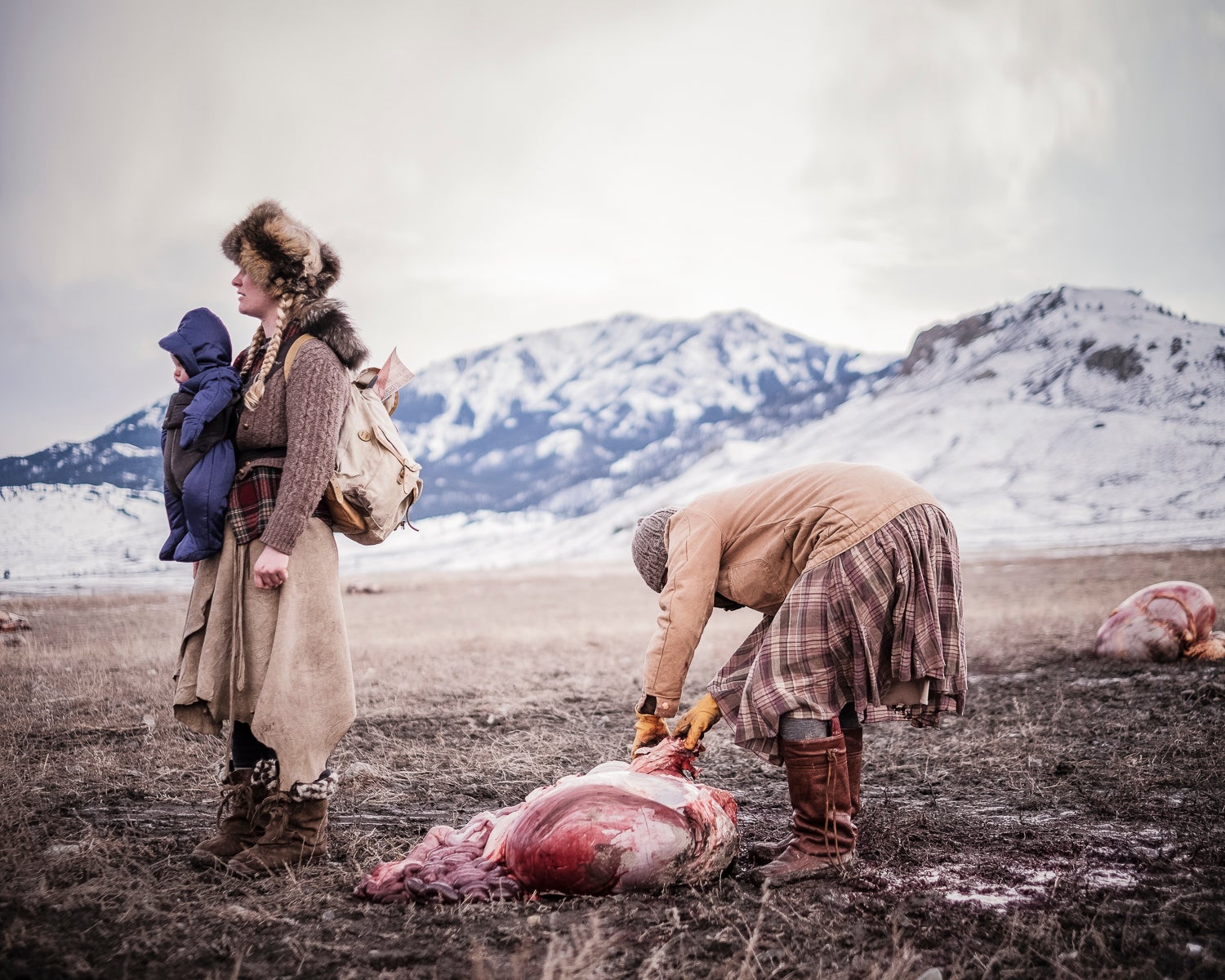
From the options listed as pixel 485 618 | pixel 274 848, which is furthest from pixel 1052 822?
pixel 485 618

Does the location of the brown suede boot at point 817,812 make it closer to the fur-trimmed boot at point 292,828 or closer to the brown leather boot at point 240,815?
the fur-trimmed boot at point 292,828

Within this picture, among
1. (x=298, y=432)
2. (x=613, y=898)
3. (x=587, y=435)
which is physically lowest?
(x=613, y=898)

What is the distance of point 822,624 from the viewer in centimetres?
310

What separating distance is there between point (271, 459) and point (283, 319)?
1.83 ft

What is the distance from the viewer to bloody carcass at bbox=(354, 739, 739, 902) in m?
2.91

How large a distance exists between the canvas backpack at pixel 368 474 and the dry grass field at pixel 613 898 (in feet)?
4.27

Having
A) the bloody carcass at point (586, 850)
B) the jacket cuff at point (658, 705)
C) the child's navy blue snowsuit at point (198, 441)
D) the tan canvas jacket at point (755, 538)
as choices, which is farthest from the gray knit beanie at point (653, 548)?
the child's navy blue snowsuit at point (198, 441)

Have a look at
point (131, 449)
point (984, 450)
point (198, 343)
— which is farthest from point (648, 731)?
point (984, 450)

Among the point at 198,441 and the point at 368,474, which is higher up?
the point at 198,441

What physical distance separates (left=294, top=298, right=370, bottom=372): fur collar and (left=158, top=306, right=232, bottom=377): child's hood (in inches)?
12.6

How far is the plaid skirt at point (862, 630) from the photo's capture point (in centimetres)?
309

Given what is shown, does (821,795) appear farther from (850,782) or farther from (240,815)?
(240,815)

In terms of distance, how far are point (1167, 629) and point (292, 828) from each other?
767 cm

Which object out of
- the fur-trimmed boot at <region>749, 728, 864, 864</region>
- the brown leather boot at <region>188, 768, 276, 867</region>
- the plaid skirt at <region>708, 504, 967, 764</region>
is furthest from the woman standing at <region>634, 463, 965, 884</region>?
the brown leather boot at <region>188, 768, 276, 867</region>
